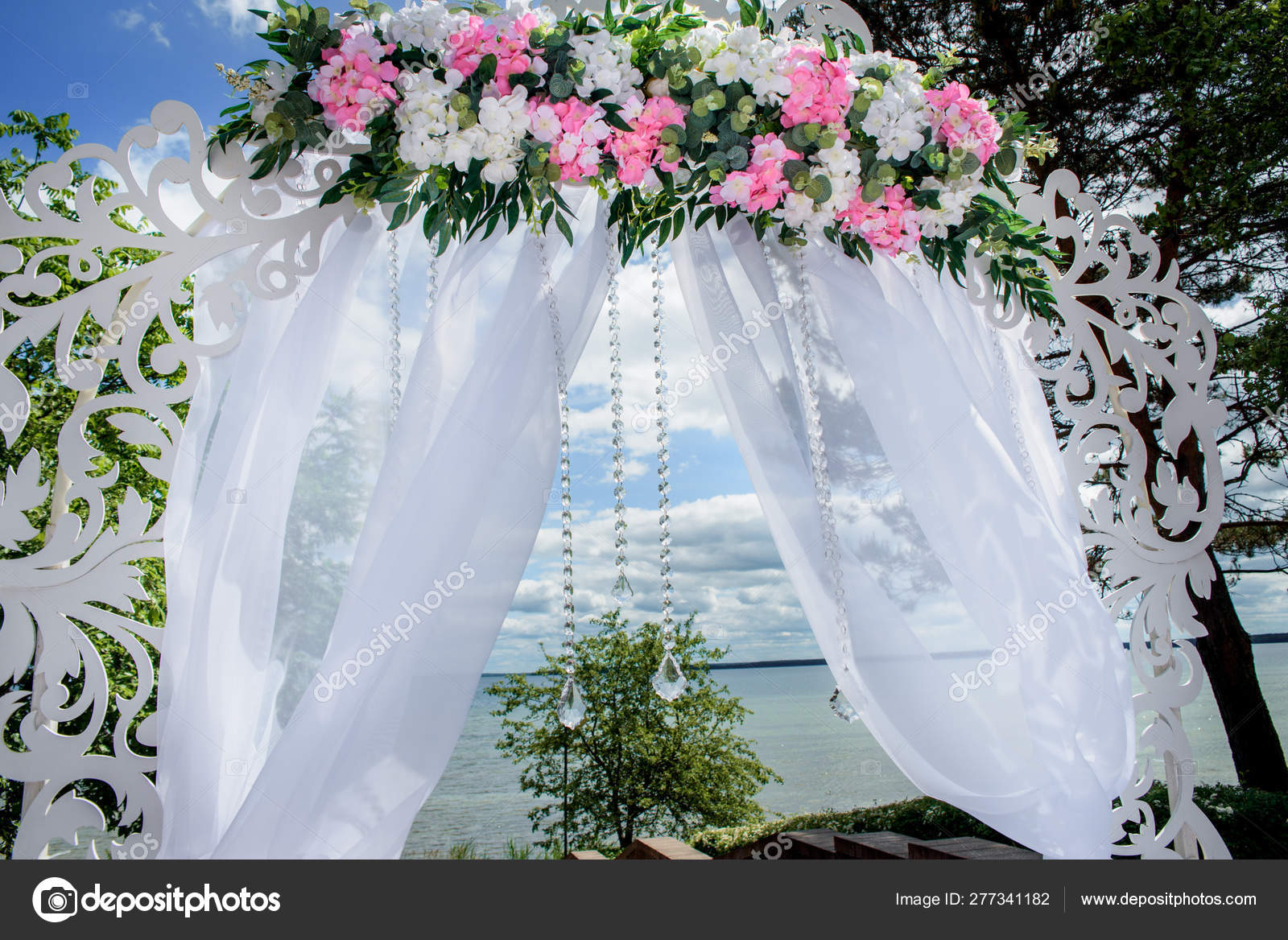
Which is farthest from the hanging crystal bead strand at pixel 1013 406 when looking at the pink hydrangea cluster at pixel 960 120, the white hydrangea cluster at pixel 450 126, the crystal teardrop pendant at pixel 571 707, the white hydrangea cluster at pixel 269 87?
the white hydrangea cluster at pixel 269 87

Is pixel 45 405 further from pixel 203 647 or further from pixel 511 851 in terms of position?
pixel 511 851

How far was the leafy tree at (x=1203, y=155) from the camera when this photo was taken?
14.4 ft

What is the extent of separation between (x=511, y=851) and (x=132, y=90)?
783 centimetres

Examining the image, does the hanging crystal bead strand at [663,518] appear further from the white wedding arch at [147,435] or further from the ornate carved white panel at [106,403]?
the ornate carved white panel at [106,403]

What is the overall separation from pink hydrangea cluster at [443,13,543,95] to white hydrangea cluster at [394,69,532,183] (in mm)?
26

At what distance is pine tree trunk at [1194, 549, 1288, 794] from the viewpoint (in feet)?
15.3

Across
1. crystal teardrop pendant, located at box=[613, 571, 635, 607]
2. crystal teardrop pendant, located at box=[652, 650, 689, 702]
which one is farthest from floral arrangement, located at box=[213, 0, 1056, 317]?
crystal teardrop pendant, located at box=[652, 650, 689, 702]

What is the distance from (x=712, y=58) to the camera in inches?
65.7

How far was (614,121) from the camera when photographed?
5.32 ft

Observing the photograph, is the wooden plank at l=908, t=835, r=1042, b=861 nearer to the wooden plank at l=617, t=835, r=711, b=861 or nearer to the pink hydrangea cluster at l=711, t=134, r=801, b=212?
the wooden plank at l=617, t=835, r=711, b=861

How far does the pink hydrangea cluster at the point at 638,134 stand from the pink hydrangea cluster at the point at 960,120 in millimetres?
532

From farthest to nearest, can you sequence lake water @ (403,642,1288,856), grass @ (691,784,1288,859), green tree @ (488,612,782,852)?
lake water @ (403,642,1288,856) → green tree @ (488,612,782,852) → grass @ (691,784,1288,859)

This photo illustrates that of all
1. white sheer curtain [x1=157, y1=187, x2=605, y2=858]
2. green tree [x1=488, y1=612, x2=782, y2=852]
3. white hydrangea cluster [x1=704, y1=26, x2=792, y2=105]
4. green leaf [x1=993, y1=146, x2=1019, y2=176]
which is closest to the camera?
white sheer curtain [x1=157, y1=187, x2=605, y2=858]

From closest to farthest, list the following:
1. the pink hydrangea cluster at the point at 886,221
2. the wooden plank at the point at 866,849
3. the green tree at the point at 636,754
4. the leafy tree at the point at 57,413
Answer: the pink hydrangea cluster at the point at 886,221
the wooden plank at the point at 866,849
the leafy tree at the point at 57,413
the green tree at the point at 636,754
